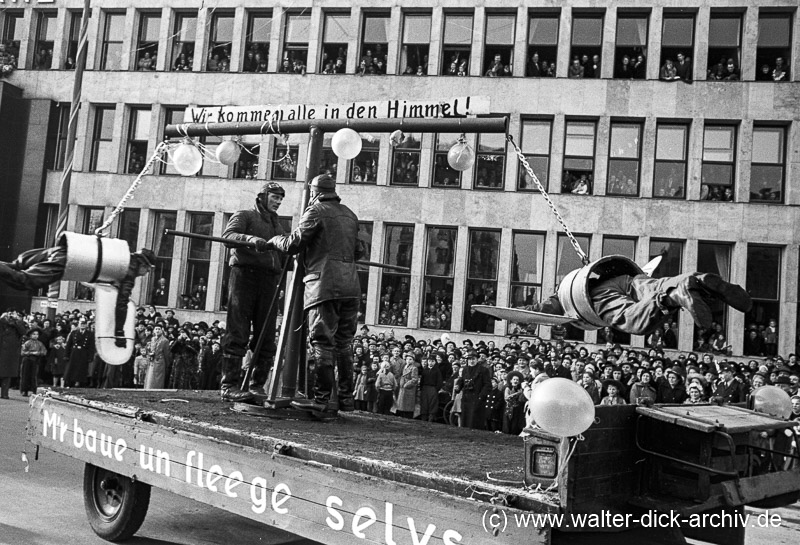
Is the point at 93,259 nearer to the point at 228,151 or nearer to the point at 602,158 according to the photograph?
the point at 228,151

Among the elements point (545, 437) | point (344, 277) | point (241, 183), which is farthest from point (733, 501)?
point (241, 183)

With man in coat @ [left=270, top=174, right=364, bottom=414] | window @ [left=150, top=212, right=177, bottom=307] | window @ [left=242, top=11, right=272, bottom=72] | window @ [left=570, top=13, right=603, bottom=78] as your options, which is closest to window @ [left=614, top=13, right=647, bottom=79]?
window @ [left=570, top=13, right=603, bottom=78]

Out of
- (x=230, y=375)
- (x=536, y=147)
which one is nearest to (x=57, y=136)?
(x=536, y=147)

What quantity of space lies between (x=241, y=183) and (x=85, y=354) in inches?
373

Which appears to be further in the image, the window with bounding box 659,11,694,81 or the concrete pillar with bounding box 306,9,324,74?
the concrete pillar with bounding box 306,9,324,74

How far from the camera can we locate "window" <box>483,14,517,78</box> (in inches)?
1021

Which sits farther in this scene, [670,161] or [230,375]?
[670,161]

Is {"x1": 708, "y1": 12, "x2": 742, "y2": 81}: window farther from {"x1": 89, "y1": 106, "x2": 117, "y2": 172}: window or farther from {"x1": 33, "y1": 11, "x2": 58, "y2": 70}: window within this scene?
{"x1": 33, "y1": 11, "x2": 58, "y2": 70}: window

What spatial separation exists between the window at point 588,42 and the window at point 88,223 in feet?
54.2

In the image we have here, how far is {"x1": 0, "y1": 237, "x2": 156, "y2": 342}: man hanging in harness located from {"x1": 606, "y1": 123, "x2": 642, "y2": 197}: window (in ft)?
70.7

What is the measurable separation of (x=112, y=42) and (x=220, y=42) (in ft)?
14.3

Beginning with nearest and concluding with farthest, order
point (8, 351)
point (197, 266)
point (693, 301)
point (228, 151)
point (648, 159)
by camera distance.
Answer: point (693, 301), point (228, 151), point (8, 351), point (648, 159), point (197, 266)

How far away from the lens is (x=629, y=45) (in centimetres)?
2506

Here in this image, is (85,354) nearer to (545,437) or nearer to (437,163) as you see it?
(437,163)
